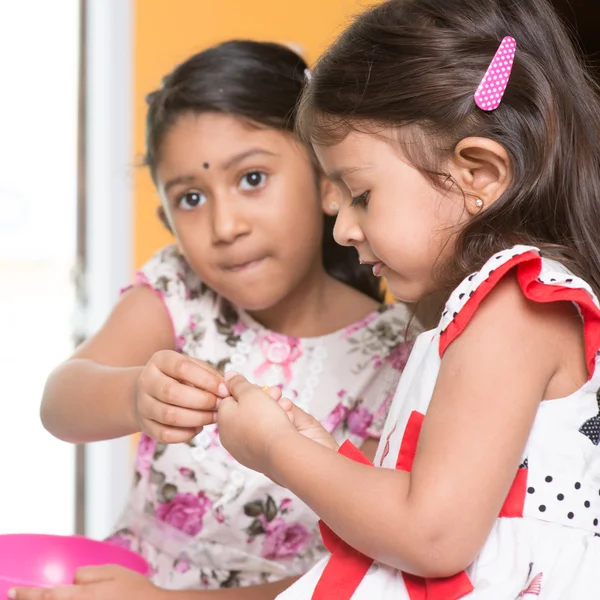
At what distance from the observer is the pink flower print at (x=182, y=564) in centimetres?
120

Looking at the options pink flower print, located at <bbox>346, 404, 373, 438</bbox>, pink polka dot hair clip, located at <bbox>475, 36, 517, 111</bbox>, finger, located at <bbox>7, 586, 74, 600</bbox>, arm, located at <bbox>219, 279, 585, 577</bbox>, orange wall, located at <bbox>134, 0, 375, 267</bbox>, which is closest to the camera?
arm, located at <bbox>219, 279, 585, 577</bbox>

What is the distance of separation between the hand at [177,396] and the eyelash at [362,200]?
0.20 meters

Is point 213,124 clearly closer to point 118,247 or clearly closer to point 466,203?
point 466,203

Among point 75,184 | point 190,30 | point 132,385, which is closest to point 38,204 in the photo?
point 75,184

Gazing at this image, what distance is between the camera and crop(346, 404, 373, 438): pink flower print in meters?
1.22

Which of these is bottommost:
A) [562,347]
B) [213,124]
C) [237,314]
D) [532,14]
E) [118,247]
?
[118,247]

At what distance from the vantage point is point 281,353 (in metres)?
1.25

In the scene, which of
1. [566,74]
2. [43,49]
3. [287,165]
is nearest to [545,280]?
[566,74]

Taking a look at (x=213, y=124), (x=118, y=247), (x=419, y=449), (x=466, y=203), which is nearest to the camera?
(x=419, y=449)

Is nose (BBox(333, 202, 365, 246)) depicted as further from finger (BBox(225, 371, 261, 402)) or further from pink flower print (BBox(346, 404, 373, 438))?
pink flower print (BBox(346, 404, 373, 438))

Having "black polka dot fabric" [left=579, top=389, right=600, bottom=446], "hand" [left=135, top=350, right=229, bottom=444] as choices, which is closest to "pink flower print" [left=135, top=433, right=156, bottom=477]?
"hand" [left=135, top=350, right=229, bottom=444]

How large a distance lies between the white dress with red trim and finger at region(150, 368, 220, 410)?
163mm

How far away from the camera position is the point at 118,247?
7.15ft

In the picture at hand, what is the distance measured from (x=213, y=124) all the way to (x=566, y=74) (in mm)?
445
